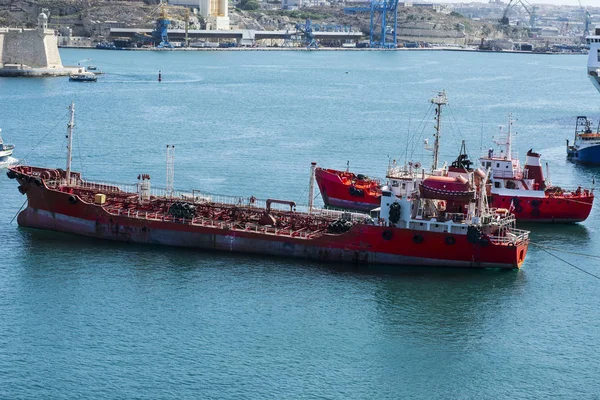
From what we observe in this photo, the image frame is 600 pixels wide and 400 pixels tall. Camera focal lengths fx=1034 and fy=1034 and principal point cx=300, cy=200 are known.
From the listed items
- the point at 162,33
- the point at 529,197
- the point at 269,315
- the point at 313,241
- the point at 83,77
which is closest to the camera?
the point at 269,315

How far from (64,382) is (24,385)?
1.02 metres

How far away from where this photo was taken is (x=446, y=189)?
36.5 m

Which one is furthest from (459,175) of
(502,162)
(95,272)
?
(95,272)

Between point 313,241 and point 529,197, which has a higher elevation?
point 529,197

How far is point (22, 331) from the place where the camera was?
30875mm

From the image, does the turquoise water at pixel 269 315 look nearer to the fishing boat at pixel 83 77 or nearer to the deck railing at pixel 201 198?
the deck railing at pixel 201 198

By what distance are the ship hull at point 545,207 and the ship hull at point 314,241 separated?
777cm

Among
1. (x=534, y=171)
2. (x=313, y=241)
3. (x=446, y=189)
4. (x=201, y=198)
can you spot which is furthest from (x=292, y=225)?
(x=534, y=171)

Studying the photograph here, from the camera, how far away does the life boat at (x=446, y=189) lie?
1432 inches

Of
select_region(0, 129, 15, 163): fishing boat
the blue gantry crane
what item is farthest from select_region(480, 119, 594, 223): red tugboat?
the blue gantry crane

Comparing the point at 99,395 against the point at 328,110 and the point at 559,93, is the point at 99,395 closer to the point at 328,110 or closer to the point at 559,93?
the point at 328,110

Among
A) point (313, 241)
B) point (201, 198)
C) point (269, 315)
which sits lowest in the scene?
point (269, 315)

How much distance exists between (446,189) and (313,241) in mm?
5170

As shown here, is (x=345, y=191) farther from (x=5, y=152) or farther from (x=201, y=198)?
(x=5, y=152)
